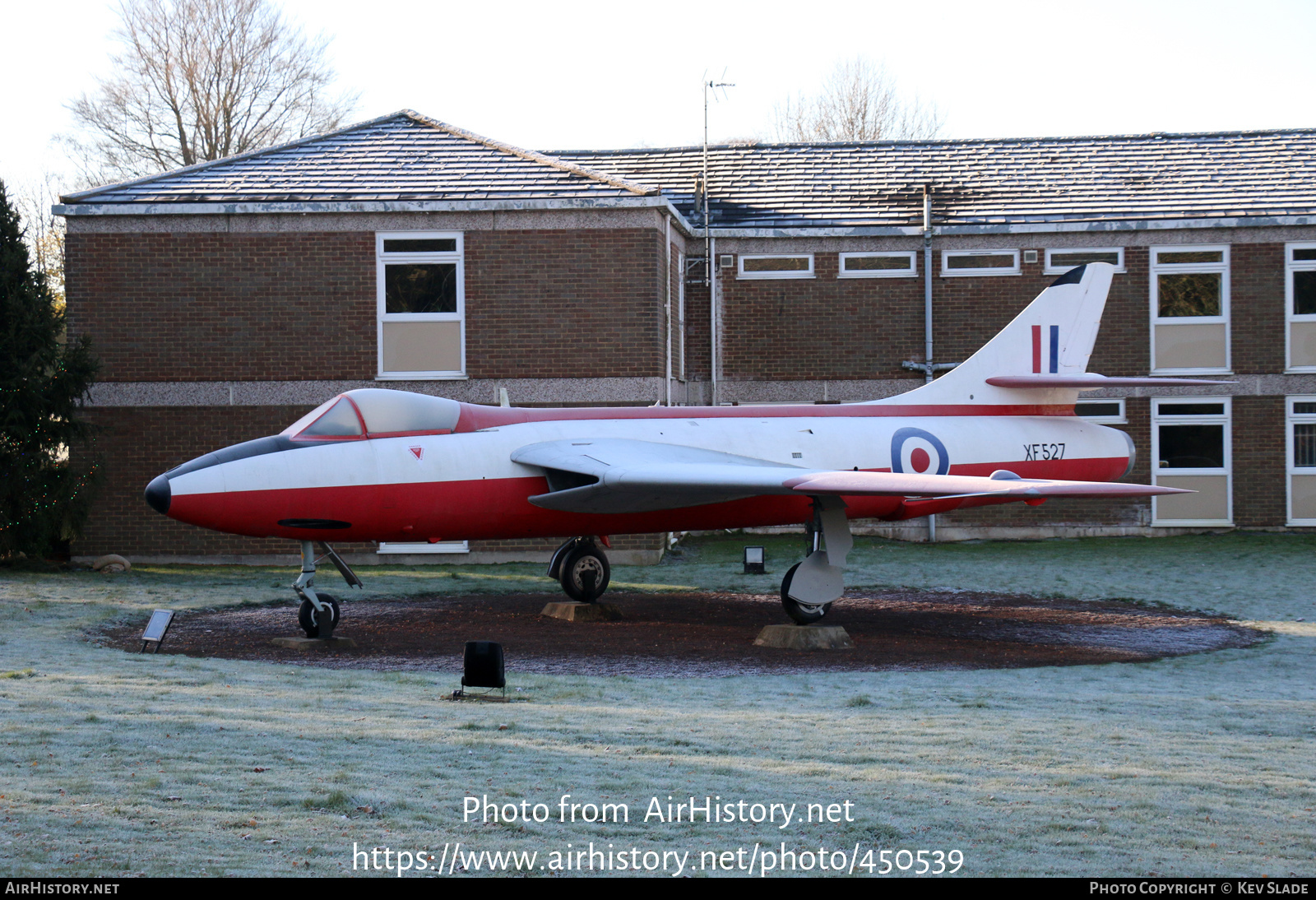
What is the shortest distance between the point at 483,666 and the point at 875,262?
15409 millimetres

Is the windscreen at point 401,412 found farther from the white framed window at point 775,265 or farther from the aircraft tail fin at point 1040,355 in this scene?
the white framed window at point 775,265

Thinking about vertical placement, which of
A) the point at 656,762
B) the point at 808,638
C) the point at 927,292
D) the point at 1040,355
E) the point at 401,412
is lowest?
the point at 808,638

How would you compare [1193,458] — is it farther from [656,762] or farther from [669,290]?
[656,762]

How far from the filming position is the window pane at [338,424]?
11891mm

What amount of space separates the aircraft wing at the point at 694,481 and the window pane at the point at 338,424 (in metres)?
1.67

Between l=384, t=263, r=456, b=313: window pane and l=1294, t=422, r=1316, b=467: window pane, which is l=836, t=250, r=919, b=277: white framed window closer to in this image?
l=384, t=263, r=456, b=313: window pane

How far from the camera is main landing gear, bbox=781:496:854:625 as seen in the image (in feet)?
38.7

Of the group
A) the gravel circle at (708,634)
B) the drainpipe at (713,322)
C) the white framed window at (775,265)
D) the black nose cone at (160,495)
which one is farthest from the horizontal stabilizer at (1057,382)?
the black nose cone at (160,495)

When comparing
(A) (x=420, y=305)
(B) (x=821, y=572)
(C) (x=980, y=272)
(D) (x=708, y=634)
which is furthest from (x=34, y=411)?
(C) (x=980, y=272)

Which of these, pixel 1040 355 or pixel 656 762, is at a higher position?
pixel 1040 355

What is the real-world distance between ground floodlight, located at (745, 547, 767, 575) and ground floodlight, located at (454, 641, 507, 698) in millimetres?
8441

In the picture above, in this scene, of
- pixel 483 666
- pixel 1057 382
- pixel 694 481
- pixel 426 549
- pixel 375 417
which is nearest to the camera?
pixel 483 666

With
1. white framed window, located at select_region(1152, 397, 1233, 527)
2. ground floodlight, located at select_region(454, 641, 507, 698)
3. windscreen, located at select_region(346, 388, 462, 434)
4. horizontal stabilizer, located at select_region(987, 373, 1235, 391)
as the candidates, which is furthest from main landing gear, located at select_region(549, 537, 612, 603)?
white framed window, located at select_region(1152, 397, 1233, 527)

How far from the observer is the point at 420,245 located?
735 inches
